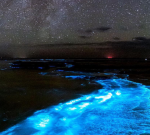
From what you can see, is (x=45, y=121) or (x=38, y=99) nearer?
(x=45, y=121)

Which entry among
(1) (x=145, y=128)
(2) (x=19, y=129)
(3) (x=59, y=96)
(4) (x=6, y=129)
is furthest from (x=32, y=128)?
(3) (x=59, y=96)

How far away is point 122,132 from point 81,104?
3103mm

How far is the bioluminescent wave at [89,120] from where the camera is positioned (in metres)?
4.71

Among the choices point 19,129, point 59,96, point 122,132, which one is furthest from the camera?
point 59,96

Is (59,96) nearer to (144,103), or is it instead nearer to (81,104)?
(81,104)

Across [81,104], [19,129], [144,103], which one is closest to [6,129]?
[19,129]

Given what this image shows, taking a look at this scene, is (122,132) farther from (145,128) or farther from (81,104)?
(81,104)

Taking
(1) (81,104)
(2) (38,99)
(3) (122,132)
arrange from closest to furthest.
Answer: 1. (3) (122,132)
2. (1) (81,104)
3. (2) (38,99)

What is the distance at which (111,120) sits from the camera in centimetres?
543

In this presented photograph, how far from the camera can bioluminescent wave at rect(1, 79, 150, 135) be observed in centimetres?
471

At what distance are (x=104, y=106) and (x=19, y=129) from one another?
3.28 meters

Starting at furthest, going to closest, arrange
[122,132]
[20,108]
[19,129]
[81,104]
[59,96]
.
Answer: [59,96] → [81,104] → [20,108] → [19,129] → [122,132]

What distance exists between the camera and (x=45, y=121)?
5547 mm

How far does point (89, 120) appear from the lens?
5523mm
